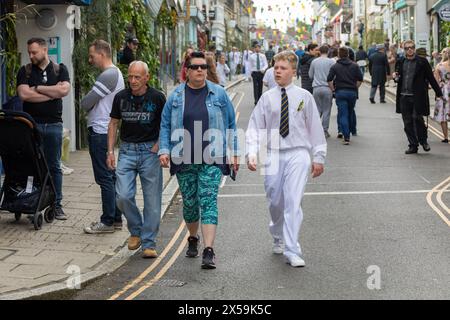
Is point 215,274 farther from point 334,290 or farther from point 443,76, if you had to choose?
point 443,76

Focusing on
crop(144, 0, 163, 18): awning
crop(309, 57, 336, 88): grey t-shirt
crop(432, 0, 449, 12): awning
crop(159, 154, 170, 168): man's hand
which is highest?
crop(432, 0, 449, 12): awning

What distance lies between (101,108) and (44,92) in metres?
0.87

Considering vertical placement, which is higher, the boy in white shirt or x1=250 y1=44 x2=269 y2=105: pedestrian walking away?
x1=250 y1=44 x2=269 y2=105: pedestrian walking away

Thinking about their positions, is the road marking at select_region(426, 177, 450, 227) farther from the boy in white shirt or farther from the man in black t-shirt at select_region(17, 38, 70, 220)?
the man in black t-shirt at select_region(17, 38, 70, 220)

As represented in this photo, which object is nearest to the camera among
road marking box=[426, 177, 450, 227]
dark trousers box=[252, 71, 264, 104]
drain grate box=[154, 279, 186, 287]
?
drain grate box=[154, 279, 186, 287]

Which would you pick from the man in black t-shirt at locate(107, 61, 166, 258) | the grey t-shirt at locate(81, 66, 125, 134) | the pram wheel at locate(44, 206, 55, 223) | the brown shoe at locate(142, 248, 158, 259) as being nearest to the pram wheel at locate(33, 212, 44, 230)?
the pram wheel at locate(44, 206, 55, 223)

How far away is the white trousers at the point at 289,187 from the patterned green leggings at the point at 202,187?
0.50m

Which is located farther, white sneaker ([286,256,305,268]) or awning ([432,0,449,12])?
awning ([432,0,449,12])

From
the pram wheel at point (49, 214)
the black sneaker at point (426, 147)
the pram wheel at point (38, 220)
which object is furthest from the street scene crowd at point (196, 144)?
the black sneaker at point (426, 147)

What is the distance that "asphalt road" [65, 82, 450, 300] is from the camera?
7.23 meters

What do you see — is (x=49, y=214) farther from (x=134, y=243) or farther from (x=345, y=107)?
(x=345, y=107)

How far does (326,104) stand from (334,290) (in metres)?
12.1

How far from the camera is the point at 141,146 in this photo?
8523mm

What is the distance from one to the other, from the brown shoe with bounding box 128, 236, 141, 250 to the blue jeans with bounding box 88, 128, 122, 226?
928mm
